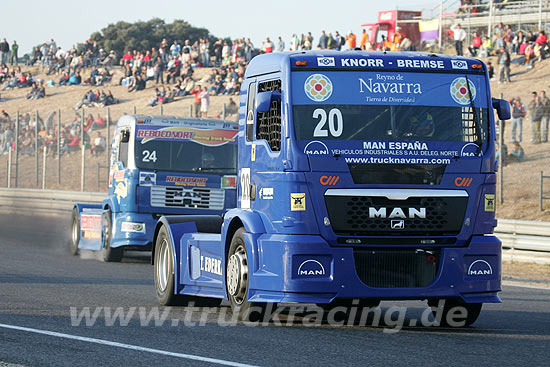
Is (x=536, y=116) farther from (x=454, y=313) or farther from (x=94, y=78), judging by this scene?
(x=94, y=78)

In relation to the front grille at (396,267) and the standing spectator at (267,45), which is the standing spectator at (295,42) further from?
the front grille at (396,267)

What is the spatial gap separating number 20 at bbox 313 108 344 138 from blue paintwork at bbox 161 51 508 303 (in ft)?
0.32

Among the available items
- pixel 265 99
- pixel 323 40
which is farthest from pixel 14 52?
pixel 265 99

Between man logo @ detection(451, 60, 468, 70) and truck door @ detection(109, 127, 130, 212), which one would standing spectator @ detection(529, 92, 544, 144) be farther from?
man logo @ detection(451, 60, 468, 70)

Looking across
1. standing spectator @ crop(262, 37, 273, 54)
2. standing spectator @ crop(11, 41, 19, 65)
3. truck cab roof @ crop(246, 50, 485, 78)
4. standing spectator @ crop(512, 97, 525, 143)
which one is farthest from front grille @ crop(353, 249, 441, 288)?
standing spectator @ crop(11, 41, 19, 65)

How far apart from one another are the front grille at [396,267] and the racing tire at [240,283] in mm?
1092

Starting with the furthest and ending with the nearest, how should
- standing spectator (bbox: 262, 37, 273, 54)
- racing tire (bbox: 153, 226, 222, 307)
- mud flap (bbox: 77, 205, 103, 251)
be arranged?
standing spectator (bbox: 262, 37, 273, 54), mud flap (bbox: 77, 205, 103, 251), racing tire (bbox: 153, 226, 222, 307)

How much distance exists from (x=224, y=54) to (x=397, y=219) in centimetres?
3916

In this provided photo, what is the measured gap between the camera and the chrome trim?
8.89m

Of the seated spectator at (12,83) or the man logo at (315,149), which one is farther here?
the seated spectator at (12,83)

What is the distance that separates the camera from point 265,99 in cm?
904

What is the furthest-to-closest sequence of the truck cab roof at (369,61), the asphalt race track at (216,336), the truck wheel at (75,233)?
the truck wheel at (75,233) → the truck cab roof at (369,61) → the asphalt race track at (216,336)

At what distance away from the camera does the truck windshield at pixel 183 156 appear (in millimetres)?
17031

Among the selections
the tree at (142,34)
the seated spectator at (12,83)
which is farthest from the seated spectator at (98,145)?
the tree at (142,34)
